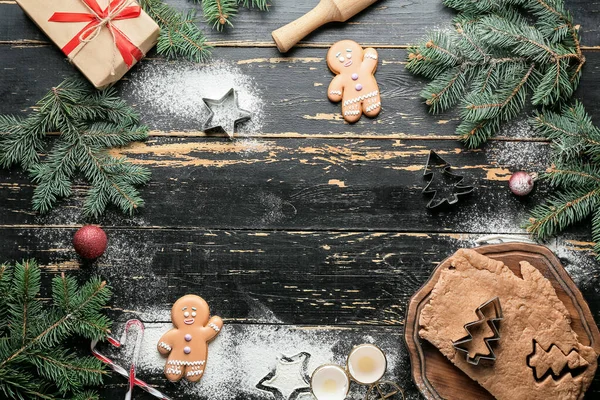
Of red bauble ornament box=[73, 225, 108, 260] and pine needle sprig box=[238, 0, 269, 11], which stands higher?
pine needle sprig box=[238, 0, 269, 11]

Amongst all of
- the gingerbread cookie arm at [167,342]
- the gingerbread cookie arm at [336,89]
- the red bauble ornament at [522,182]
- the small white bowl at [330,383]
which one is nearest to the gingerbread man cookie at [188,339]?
the gingerbread cookie arm at [167,342]

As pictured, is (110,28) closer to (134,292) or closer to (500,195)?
(134,292)

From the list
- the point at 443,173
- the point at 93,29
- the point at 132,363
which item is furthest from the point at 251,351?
the point at 93,29

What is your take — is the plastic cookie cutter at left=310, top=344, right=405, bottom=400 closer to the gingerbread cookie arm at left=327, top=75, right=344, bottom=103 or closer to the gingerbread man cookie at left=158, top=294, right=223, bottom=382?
the gingerbread man cookie at left=158, top=294, right=223, bottom=382

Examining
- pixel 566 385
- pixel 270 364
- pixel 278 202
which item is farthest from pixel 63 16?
pixel 566 385

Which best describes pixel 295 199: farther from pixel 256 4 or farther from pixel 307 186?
pixel 256 4

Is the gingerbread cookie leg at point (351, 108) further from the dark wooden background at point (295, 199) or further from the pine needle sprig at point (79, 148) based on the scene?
the pine needle sprig at point (79, 148)

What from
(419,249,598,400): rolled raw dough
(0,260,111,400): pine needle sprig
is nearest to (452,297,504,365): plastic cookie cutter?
(419,249,598,400): rolled raw dough

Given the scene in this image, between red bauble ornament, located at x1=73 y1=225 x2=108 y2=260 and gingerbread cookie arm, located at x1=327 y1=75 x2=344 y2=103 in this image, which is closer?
red bauble ornament, located at x1=73 y1=225 x2=108 y2=260
